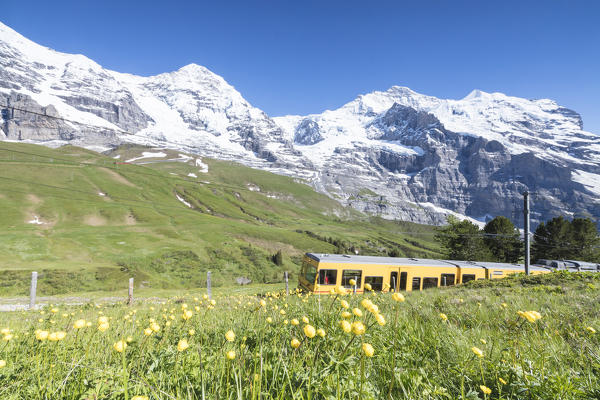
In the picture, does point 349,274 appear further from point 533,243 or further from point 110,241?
point 110,241

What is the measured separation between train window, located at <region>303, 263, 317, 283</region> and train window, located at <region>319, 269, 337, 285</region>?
1.72 ft

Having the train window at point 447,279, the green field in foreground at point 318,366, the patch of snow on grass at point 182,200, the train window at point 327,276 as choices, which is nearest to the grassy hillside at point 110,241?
the train window at point 447,279

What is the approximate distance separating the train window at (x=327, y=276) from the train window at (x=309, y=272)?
0.52m

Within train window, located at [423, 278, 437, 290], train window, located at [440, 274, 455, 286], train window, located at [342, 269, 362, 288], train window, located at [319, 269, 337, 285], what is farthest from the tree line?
train window, located at [319, 269, 337, 285]

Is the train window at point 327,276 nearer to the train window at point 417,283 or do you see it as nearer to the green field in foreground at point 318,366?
the train window at point 417,283

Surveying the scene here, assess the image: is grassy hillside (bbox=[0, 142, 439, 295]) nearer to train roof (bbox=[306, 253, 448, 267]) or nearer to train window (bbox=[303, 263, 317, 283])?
train roof (bbox=[306, 253, 448, 267])

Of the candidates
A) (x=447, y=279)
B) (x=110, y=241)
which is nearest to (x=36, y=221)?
(x=110, y=241)

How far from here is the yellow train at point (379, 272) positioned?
750 inches

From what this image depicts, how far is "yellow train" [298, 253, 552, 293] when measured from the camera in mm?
19047

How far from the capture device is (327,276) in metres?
19.0

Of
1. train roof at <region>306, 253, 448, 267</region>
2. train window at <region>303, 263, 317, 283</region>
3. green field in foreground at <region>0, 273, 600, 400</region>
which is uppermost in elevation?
green field in foreground at <region>0, 273, 600, 400</region>

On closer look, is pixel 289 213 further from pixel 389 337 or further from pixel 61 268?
pixel 389 337

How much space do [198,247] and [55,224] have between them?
37.4 meters

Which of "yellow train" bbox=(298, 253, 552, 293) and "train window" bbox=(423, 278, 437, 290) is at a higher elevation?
"yellow train" bbox=(298, 253, 552, 293)
